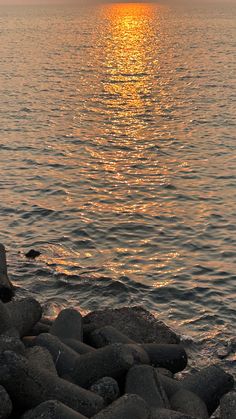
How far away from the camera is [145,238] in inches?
805

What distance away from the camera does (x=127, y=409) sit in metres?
9.38

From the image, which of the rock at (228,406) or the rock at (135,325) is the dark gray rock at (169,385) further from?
the rock at (135,325)

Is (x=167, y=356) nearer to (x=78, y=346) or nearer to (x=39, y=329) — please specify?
(x=78, y=346)

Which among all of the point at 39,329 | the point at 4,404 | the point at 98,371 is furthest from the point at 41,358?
the point at 39,329

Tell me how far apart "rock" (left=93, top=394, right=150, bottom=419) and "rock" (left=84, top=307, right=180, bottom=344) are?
3.36m

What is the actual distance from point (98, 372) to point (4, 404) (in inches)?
79.7

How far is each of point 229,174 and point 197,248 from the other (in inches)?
330

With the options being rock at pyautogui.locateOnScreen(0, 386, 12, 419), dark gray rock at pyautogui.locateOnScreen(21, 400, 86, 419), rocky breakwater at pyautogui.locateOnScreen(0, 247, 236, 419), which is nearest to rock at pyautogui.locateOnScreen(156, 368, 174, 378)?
rocky breakwater at pyautogui.locateOnScreen(0, 247, 236, 419)

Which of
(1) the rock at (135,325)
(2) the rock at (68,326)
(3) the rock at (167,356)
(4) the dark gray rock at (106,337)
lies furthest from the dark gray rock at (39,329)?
(3) the rock at (167,356)

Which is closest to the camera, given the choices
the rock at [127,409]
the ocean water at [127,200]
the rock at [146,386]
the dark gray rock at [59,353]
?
the rock at [127,409]

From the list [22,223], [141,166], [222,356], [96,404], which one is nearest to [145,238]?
[22,223]

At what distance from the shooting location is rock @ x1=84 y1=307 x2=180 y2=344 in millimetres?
13141

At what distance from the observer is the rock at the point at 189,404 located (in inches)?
409

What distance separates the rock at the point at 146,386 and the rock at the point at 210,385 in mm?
936
